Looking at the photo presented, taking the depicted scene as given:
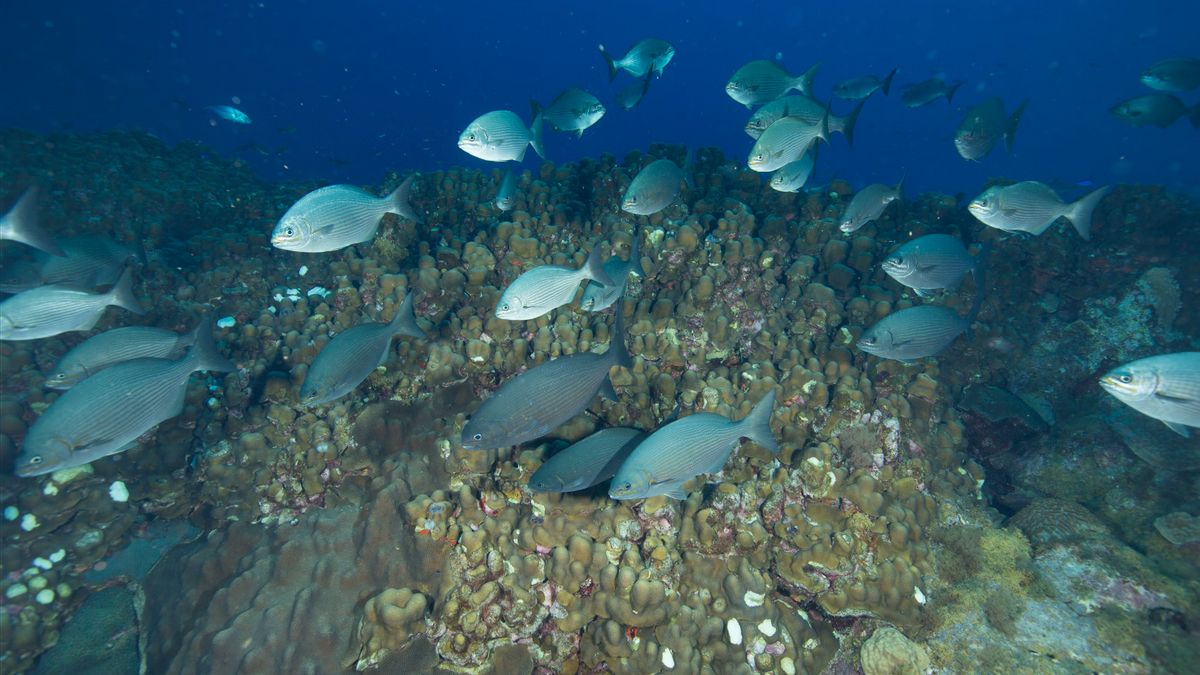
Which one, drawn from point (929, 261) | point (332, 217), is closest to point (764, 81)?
point (929, 261)

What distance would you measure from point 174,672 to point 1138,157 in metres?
122

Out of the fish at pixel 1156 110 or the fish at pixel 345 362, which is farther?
the fish at pixel 1156 110

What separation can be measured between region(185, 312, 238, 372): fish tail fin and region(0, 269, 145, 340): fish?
3.74 ft

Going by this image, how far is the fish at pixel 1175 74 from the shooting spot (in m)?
8.82

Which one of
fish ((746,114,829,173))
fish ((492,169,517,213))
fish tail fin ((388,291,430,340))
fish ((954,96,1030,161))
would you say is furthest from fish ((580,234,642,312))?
fish ((954,96,1030,161))

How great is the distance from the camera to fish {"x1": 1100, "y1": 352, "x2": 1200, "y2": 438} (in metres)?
3.09

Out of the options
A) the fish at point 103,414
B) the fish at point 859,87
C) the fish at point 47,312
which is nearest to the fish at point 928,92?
the fish at point 859,87

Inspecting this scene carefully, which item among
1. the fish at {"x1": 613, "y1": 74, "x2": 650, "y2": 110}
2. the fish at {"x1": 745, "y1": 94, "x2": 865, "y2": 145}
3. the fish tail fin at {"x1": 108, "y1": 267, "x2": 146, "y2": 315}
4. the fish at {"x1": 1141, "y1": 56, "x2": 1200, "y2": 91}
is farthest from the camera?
the fish at {"x1": 1141, "y1": 56, "x2": 1200, "y2": 91}

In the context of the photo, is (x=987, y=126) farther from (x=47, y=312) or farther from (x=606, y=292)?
(x=47, y=312)

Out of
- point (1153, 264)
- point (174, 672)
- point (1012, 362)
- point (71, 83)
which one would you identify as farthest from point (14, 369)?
point (71, 83)

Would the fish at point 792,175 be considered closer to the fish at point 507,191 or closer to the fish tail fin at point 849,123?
the fish tail fin at point 849,123

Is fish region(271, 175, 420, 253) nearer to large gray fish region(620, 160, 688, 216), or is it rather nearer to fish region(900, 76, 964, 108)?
large gray fish region(620, 160, 688, 216)

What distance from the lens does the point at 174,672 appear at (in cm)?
355

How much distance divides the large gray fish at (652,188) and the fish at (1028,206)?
2951 mm
